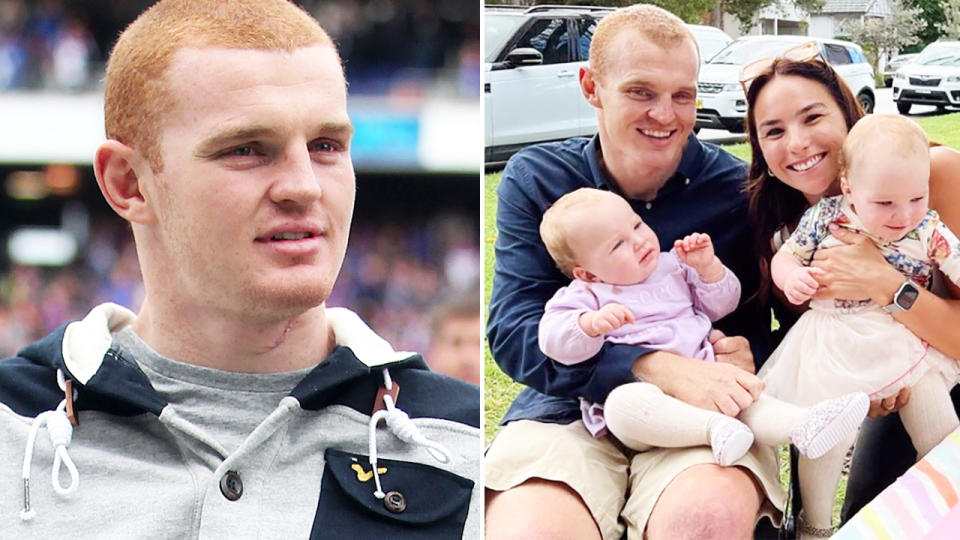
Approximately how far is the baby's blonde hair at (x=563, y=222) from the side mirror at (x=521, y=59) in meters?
0.23

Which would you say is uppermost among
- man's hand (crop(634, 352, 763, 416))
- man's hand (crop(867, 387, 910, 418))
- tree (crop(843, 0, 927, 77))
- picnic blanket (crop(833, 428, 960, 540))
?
tree (crop(843, 0, 927, 77))

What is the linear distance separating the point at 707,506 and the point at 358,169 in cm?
63

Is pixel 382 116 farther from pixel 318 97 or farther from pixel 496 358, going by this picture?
pixel 496 358

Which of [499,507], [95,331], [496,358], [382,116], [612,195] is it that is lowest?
[499,507]

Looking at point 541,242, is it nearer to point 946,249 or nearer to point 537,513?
point 537,513

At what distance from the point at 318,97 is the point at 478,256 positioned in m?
0.33

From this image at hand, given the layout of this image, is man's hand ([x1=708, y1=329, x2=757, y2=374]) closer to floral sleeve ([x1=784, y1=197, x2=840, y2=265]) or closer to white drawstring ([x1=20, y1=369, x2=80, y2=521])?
floral sleeve ([x1=784, y1=197, x2=840, y2=265])

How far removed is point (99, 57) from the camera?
4.48ft

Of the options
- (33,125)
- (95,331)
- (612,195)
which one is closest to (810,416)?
(612,195)

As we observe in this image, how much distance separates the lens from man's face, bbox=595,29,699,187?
1.62m

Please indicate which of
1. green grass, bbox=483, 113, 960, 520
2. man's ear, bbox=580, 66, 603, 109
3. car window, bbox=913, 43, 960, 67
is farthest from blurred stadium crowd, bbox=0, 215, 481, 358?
car window, bbox=913, 43, 960, 67

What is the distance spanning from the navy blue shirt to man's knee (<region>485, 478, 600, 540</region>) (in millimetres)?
147

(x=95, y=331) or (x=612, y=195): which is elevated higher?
(x=612, y=195)

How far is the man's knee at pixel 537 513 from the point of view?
4.96 feet
